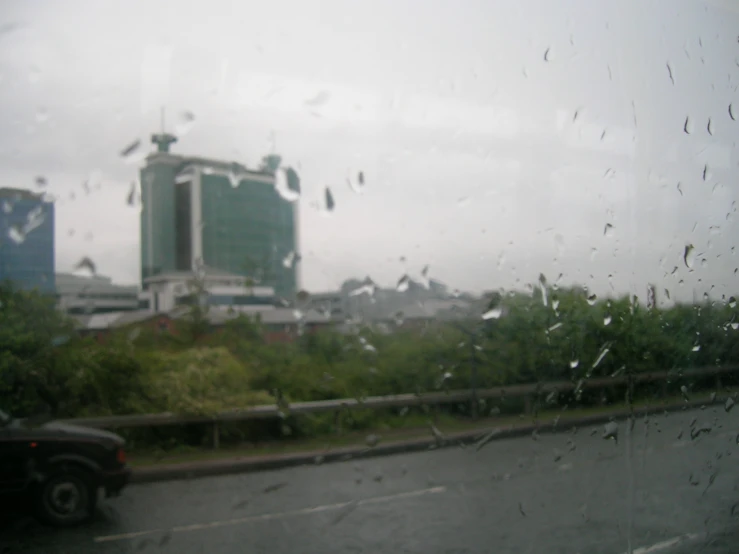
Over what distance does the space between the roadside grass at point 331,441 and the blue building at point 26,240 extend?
0.68m

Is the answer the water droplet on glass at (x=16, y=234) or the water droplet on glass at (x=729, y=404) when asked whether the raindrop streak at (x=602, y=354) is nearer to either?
the water droplet on glass at (x=729, y=404)

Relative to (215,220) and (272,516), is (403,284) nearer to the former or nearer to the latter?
(215,220)

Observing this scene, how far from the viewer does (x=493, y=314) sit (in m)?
3.52

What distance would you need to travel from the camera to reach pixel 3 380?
2434 millimetres

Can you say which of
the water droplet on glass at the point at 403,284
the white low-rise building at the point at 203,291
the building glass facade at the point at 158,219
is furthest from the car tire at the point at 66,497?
the water droplet on glass at the point at 403,284

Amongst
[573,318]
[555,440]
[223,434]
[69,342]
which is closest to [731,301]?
[573,318]

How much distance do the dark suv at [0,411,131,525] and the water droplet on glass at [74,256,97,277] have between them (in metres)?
0.50

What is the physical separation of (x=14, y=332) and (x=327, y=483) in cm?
123

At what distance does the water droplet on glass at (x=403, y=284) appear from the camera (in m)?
3.10

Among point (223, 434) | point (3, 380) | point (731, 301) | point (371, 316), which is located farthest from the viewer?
point (731, 301)

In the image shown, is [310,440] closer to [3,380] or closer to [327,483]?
[327,483]

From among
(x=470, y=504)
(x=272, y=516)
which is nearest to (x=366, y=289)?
(x=272, y=516)

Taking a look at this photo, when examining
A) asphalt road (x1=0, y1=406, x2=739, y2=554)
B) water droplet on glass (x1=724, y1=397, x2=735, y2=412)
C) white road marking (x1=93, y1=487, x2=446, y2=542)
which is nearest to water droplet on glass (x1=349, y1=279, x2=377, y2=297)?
asphalt road (x1=0, y1=406, x2=739, y2=554)

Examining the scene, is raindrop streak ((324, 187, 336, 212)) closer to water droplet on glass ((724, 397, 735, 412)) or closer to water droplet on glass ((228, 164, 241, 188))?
water droplet on glass ((228, 164, 241, 188))
